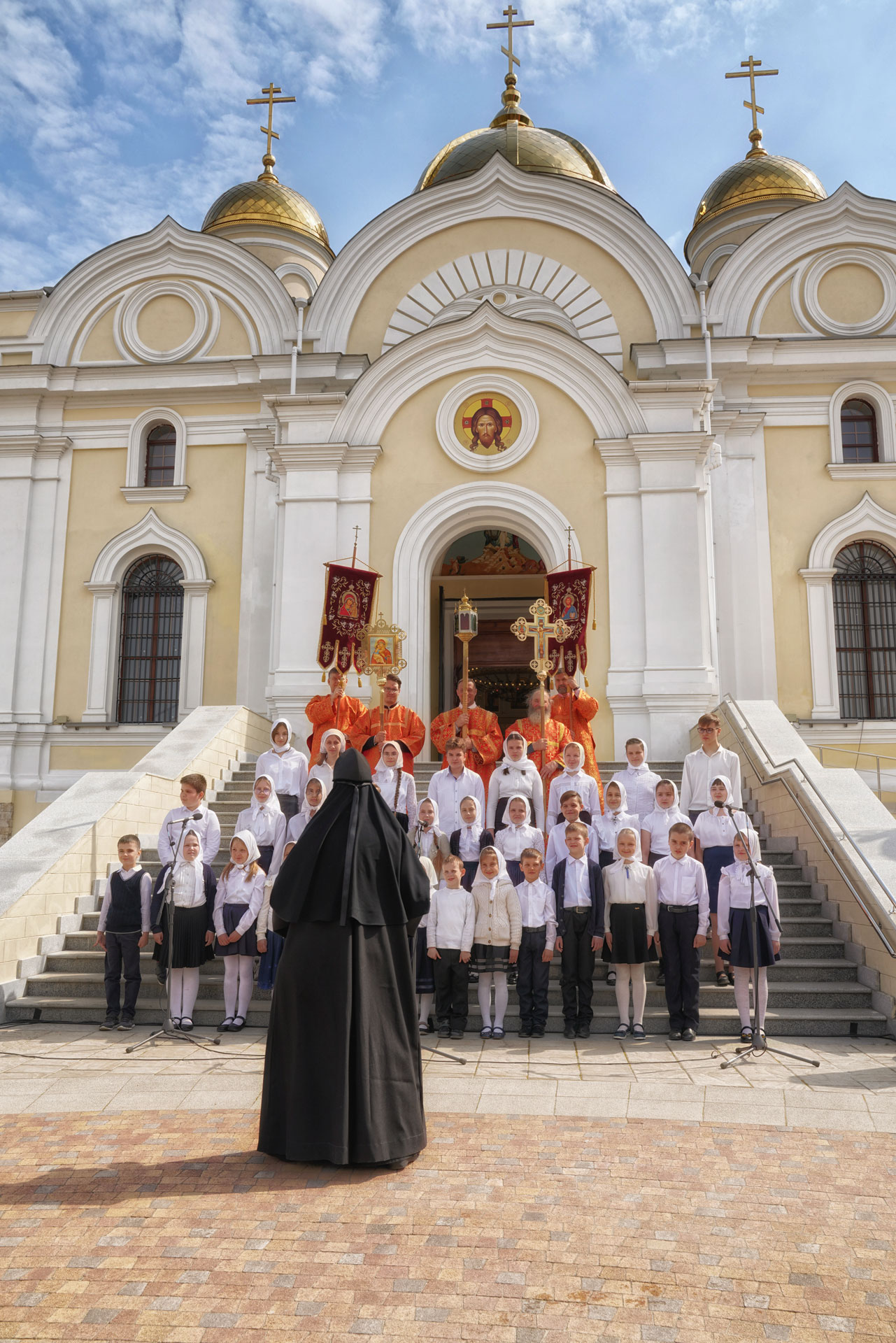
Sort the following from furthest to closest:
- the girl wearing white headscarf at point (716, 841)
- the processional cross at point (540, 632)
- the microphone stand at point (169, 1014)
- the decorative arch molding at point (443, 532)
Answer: the decorative arch molding at point (443, 532) → the processional cross at point (540, 632) → the girl wearing white headscarf at point (716, 841) → the microphone stand at point (169, 1014)

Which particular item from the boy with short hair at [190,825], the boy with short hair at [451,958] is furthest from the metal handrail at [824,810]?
the boy with short hair at [190,825]

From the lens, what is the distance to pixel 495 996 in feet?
24.2

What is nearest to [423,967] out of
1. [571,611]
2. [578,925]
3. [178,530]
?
[578,925]

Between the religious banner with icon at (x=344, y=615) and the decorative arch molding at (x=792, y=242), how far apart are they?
7.22m

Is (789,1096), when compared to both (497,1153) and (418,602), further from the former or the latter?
(418,602)

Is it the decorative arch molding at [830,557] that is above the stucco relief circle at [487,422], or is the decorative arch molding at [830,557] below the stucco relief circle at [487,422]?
below

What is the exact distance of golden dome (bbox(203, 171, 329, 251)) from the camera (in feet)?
66.6

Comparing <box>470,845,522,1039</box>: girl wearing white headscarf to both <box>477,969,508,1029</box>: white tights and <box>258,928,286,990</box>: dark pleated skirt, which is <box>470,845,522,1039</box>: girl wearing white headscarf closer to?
<box>477,969,508,1029</box>: white tights

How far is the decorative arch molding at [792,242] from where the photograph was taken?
16219 millimetres

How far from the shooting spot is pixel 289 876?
15.7 feet

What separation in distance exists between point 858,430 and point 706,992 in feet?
36.1

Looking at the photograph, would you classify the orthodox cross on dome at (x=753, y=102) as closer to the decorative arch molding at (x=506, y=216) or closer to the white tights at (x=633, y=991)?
A: the decorative arch molding at (x=506, y=216)

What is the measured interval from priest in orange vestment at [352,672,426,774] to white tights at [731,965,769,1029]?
419 centimetres

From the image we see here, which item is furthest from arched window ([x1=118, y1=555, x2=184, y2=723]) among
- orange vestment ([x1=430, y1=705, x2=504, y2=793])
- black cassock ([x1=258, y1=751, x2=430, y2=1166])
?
black cassock ([x1=258, y1=751, x2=430, y2=1166])
